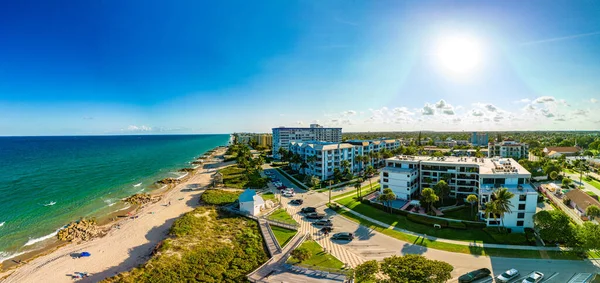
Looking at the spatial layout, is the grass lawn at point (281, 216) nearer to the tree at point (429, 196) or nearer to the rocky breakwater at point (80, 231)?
the tree at point (429, 196)

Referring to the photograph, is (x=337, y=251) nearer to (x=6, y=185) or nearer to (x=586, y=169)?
(x=586, y=169)

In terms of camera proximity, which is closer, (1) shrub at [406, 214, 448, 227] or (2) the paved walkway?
(2) the paved walkway

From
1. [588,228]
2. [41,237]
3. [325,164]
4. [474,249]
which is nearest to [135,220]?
[41,237]

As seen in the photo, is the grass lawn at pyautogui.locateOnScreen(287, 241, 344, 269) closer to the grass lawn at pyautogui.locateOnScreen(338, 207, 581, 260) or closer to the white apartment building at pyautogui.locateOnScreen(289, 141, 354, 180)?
the grass lawn at pyautogui.locateOnScreen(338, 207, 581, 260)

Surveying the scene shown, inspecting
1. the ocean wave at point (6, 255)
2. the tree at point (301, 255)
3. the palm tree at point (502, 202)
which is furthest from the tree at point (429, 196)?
the ocean wave at point (6, 255)

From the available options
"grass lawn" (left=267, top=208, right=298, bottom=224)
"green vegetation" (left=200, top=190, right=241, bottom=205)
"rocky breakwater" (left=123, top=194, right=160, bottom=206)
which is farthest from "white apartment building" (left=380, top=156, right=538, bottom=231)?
"rocky breakwater" (left=123, top=194, right=160, bottom=206)

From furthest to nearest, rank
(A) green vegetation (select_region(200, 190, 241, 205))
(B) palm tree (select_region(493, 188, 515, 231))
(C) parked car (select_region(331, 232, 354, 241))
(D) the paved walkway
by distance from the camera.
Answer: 1. (A) green vegetation (select_region(200, 190, 241, 205))
2. (B) palm tree (select_region(493, 188, 515, 231))
3. (C) parked car (select_region(331, 232, 354, 241))
4. (D) the paved walkway

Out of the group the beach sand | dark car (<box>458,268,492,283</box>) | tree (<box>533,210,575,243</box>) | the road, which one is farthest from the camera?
the beach sand
